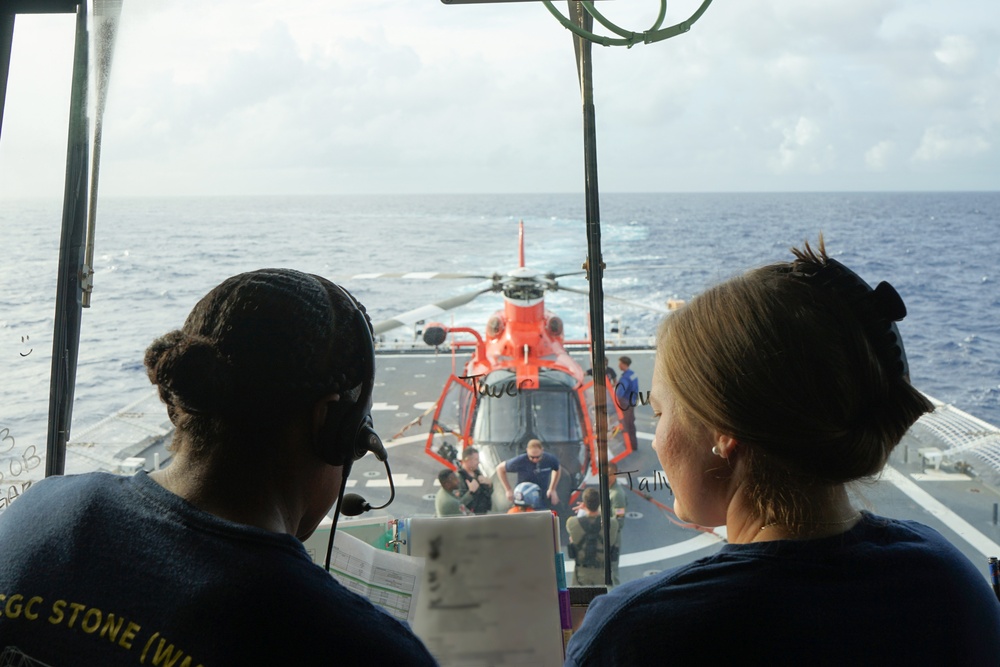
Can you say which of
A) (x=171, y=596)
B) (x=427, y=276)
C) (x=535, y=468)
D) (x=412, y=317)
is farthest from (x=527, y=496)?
(x=171, y=596)

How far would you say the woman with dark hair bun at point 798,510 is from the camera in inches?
21.9

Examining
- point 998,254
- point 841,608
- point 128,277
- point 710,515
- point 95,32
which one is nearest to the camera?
point 841,608

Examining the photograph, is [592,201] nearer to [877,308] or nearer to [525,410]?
[877,308]

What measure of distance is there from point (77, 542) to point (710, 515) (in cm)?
54

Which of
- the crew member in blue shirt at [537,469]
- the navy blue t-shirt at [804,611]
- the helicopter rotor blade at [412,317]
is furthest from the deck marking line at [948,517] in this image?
the navy blue t-shirt at [804,611]

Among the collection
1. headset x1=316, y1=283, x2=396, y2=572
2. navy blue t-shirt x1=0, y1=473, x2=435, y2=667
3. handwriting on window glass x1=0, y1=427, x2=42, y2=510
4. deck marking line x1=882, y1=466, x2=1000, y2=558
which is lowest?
deck marking line x1=882, y1=466, x2=1000, y2=558

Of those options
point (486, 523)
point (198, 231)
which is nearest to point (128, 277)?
point (486, 523)

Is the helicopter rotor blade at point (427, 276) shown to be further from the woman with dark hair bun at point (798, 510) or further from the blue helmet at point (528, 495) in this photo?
the woman with dark hair bun at point (798, 510)

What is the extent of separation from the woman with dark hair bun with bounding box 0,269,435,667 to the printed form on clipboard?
51cm

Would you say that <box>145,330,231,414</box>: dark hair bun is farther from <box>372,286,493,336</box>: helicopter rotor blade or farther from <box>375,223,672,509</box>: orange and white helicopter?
<box>375,223,672,509</box>: orange and white helicopter

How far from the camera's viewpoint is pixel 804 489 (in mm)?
625

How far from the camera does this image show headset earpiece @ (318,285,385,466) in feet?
2.21

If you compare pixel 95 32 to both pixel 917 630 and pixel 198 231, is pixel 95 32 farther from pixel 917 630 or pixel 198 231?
pixel 198 231

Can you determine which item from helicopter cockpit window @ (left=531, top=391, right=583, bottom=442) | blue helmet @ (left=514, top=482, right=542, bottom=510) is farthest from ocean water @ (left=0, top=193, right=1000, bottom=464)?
blue helmet @ (left=514, top=482, right=542, bottom=510)
